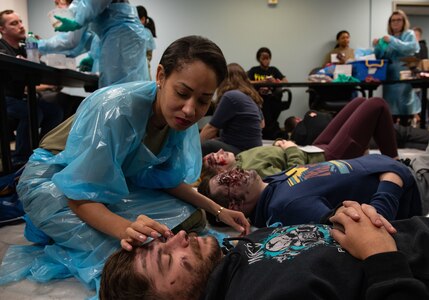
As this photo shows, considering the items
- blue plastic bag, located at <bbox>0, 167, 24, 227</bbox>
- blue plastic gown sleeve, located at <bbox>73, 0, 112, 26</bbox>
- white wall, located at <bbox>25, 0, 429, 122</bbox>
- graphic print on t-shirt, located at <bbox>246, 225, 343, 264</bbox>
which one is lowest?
blue plastic bag, located at <bbox>0, 167, 24, 227</bbox>

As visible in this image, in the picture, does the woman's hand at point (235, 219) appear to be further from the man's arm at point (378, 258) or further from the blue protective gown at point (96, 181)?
the man's arm at point (378, 258)

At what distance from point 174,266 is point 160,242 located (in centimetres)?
7

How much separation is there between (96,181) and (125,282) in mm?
389

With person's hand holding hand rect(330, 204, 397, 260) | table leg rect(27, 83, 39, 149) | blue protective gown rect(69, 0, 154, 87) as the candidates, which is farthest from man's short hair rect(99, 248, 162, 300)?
→ blue protective gown rect(69, 0, 154, 87)

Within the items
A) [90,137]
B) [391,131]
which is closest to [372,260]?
[90,137]

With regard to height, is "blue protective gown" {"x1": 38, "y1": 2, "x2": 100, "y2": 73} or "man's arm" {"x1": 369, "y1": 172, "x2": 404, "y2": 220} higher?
"blue protective gown" {"x1": 38, "y1": 2, "x2": 100, "y2": 73}

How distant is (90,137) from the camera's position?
115 cm

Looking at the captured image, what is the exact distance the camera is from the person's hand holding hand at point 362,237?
76cm

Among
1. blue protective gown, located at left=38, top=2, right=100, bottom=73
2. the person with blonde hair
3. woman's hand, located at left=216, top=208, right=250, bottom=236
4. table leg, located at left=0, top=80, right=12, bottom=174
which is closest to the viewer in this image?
woman's hand, located at left=216, top=208, right=250, bottom=236

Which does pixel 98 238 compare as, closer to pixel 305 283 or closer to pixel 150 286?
pixel 150 286

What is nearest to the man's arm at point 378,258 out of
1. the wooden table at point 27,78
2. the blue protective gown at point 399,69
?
the wooden table at point 27,78

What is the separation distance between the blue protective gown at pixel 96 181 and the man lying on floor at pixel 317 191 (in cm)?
23

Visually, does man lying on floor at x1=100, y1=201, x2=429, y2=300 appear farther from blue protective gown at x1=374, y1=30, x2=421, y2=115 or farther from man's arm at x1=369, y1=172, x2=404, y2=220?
blue protective gown at x1=374, y1=30, x2=421, y2=115

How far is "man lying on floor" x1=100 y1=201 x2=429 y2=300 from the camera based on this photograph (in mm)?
703
